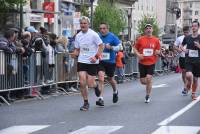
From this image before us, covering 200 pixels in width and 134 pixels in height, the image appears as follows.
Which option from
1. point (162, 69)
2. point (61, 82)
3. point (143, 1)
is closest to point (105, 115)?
point (61, 82)

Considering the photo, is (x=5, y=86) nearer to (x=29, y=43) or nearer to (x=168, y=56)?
(x=29, y=43)

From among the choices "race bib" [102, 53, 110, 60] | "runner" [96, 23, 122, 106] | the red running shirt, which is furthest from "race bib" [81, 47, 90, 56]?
the red running shirt

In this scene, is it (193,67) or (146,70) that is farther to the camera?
(193,67)

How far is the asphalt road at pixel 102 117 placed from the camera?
9.96 meters

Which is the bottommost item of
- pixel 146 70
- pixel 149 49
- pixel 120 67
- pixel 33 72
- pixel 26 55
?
pixel 120 67

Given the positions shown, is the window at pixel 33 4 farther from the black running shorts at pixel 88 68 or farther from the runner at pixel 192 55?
the black running shorts at pixel 88 68

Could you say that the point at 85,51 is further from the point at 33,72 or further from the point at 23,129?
the point at 33,72

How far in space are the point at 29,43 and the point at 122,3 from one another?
61.8 m

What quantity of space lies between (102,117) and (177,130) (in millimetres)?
2174

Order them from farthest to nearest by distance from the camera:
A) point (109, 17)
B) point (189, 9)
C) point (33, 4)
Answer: point (189, 9) < point (109, 17) < point (33, 4)

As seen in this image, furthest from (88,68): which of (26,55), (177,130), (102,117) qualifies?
(177,130)

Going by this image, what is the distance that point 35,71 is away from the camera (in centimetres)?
1706

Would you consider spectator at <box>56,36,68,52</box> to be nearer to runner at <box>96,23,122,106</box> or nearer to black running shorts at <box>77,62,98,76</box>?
runner at <box>96,23,122,106</box>

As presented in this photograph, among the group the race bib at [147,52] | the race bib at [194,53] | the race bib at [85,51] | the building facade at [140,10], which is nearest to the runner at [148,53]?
the race bib at [147,52]
